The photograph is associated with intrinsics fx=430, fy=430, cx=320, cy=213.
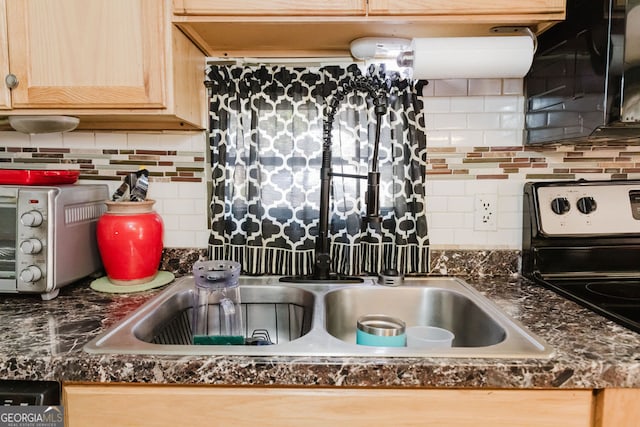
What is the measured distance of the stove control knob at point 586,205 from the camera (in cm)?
137

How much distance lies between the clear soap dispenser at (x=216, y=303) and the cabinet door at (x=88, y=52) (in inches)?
19.5

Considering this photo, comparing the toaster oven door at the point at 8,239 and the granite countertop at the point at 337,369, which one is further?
the toaster oven door at the point at 8,239

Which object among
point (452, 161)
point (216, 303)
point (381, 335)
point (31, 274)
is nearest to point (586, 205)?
point (452, 161)

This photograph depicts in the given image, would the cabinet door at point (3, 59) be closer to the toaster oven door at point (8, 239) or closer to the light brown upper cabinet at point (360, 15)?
the toaster oven door at point (8, 239)

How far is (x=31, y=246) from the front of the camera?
115 cm

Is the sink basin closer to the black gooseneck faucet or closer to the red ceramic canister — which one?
the black gooseneck faucet

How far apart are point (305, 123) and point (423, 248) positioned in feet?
1.90

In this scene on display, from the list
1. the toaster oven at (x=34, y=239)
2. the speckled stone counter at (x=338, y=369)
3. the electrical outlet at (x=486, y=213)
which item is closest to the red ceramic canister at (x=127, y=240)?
the toaster oven at (x=34, y=239)

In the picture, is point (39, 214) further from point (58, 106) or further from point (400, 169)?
point (400, 169)

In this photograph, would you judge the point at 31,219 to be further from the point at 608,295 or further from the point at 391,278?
the point at 608,295

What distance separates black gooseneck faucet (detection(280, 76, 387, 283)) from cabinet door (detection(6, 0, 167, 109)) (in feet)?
1.64

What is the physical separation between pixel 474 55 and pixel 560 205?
1.83 feet

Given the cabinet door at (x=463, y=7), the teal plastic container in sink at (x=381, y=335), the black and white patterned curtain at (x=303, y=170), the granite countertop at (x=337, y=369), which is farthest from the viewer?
the black and white patterned curtain at (x=303, y=170)

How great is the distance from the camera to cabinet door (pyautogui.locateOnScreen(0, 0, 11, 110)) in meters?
1.17
